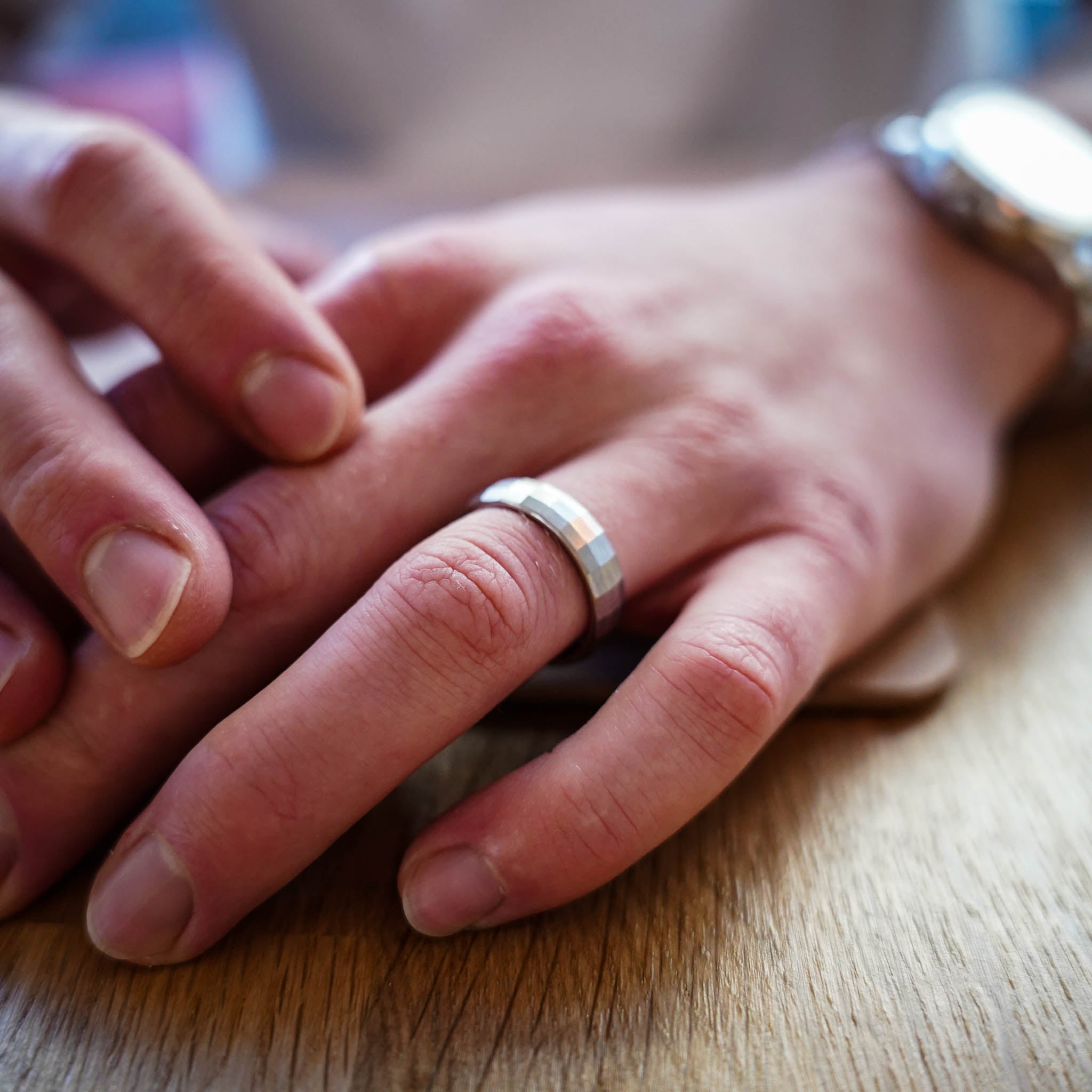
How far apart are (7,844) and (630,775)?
255 mm

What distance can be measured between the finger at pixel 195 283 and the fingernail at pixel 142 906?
0.65ft

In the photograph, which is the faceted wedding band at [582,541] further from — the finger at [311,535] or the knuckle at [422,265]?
the knuckle at [422,265]

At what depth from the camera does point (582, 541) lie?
443mm

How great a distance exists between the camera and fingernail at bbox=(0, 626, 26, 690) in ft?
1.30

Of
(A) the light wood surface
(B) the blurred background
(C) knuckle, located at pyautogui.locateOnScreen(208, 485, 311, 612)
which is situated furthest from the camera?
(B) the blurred background

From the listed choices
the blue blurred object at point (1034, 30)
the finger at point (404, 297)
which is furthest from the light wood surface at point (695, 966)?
the blue blurred object at point (1034, 30)

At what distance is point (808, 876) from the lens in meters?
0.41

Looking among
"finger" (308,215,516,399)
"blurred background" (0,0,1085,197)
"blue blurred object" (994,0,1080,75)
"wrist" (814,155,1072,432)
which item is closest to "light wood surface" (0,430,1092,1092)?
"finger" (308,215,516,399)

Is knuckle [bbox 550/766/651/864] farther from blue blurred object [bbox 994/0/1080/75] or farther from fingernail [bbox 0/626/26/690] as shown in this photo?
blue blurred object [bbox 994/0/1080/75]

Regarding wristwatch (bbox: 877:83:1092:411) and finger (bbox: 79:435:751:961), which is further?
wristwatch (bbox: 877:83:1092:411)

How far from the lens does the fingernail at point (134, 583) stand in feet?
1.27

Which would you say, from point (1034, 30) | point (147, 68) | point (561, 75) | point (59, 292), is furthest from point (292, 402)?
point (147, 68)

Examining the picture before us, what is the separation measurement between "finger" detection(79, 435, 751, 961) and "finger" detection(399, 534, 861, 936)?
38mm

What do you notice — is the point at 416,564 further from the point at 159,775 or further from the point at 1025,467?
the point at 1025,467
